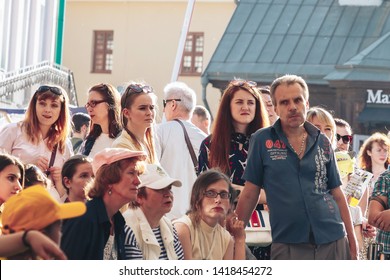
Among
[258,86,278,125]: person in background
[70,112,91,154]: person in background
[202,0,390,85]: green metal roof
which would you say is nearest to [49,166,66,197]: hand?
[258,86,278,125]: person in background

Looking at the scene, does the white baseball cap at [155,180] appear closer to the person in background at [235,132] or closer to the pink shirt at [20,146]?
the person in background at [235,132]

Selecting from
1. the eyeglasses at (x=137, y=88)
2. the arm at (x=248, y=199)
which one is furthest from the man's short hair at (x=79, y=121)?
the arm at (x=248, y=199)

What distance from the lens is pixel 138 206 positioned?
5859mm

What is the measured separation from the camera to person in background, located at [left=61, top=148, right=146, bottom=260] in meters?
5.09

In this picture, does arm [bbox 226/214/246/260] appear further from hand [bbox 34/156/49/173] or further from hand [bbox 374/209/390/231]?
hand [bbox 34/156/49/173]

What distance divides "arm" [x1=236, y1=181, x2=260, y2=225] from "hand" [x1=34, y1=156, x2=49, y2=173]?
138 centimetres

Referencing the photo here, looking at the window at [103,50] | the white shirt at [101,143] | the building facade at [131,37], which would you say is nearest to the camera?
the white shirt at [101,143]

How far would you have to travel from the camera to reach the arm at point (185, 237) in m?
6.16

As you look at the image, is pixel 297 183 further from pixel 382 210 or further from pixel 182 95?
pixel 182 95

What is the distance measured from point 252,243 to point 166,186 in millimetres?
1164

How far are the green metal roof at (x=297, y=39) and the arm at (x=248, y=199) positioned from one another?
22965 mm
